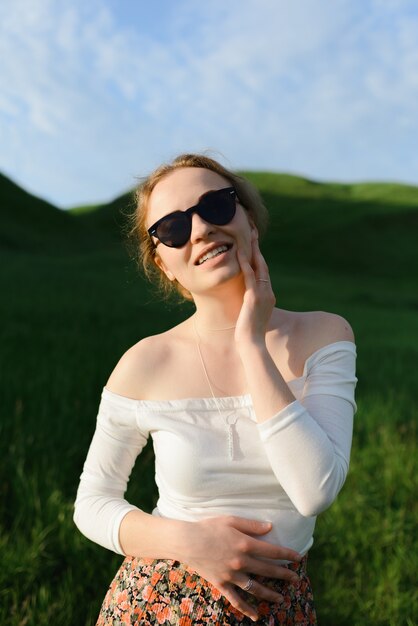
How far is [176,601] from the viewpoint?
1.64m

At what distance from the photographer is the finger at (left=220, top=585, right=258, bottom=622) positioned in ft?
5.25

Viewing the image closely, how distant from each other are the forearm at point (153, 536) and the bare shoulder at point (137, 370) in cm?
32

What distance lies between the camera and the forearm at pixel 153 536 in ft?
5.20

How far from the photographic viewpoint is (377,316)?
1786 cm

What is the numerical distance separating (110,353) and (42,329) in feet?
6.25

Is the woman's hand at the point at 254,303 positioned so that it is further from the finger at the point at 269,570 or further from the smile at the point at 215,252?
the finger at the point at 269,570

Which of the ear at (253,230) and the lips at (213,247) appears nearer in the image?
the lips at (213,247)

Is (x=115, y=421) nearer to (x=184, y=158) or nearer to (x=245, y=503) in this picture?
(x=245, y=503)

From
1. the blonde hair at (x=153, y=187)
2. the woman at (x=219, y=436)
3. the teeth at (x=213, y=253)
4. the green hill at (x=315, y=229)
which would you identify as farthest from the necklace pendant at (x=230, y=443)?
the green hill at (x=315, y=229)

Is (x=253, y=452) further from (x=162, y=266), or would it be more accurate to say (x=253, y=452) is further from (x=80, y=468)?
(x=80, y=468)

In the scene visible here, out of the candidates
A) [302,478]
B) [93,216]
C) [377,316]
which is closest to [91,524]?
[302,478]

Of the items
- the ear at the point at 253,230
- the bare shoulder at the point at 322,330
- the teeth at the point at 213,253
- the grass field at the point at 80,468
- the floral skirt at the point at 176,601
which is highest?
the ear at the point at 253,230

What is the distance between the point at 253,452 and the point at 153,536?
0.33 meters

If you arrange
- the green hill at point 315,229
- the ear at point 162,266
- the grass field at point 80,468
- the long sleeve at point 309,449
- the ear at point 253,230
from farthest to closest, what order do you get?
1. the green hill at point 315,229
2. the grass field at point 80,468
3. the ear at point 162,266
4. the ear at point 253,230
5. the long sleeve at point 309,449
